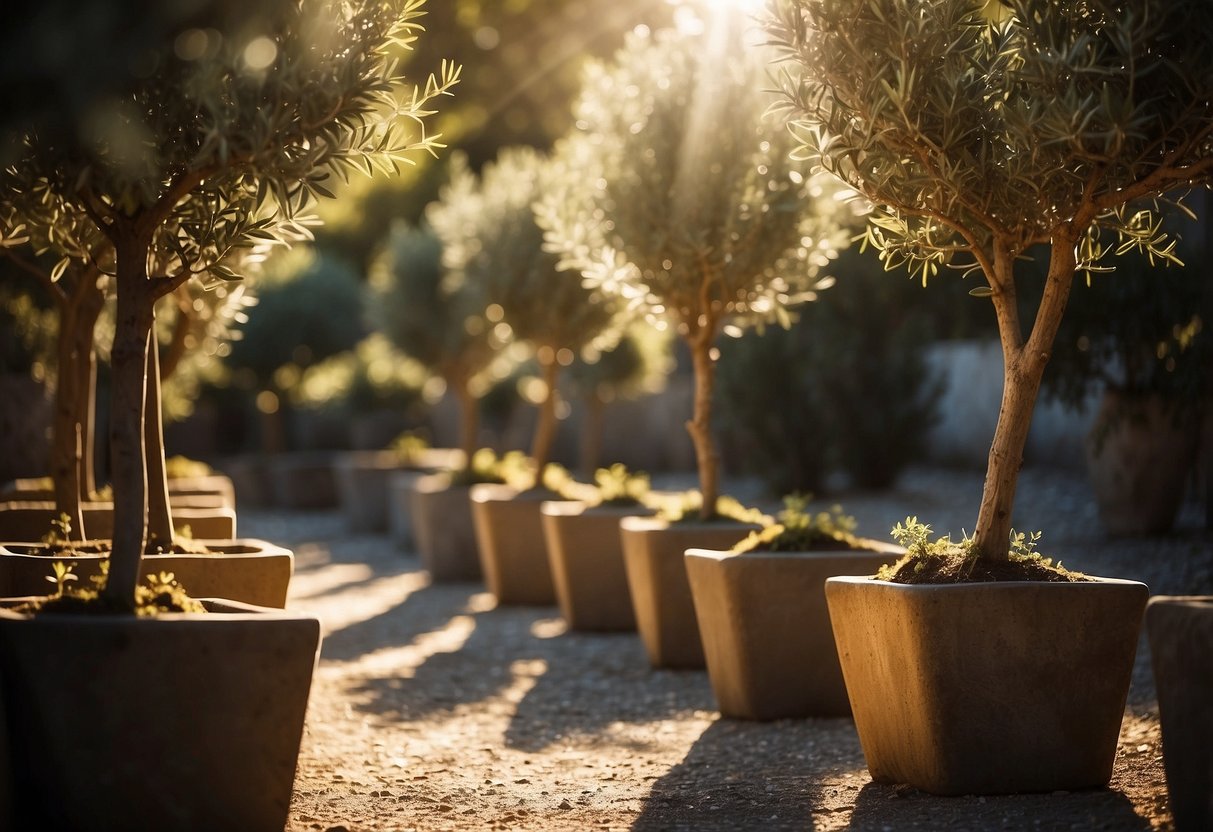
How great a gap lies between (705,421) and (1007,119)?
3.93 m

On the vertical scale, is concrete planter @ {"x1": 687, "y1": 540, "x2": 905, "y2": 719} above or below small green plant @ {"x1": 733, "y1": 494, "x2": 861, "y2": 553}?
below

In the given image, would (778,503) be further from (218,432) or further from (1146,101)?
(218,432)

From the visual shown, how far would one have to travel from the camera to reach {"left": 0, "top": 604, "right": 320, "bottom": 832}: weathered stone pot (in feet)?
13.5

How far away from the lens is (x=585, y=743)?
666 centimetres

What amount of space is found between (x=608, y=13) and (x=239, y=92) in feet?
76.6

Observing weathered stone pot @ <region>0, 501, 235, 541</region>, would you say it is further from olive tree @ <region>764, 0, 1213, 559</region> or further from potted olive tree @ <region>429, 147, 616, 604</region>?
potted olive tree @ <region>429, 147, 616, 604</region>

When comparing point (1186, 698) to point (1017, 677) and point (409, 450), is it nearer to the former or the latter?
point (1017, 677)

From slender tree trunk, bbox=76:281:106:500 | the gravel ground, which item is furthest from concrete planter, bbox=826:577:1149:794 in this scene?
slender tree trunk, bbox=76:281:106:500

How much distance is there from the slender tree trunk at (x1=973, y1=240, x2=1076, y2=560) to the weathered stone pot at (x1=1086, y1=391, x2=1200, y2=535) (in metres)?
6.11

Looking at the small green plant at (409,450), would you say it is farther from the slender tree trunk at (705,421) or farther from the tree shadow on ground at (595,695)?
the slender tree trunk at (705,421)

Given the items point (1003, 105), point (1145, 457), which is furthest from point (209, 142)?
point (1145, 457)

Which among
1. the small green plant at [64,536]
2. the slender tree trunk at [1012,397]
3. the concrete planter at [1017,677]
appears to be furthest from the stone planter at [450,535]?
the concrete planter at [1017,677]

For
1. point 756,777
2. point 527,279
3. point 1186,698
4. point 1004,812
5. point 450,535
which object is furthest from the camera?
point 450,535

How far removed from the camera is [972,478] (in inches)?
610
